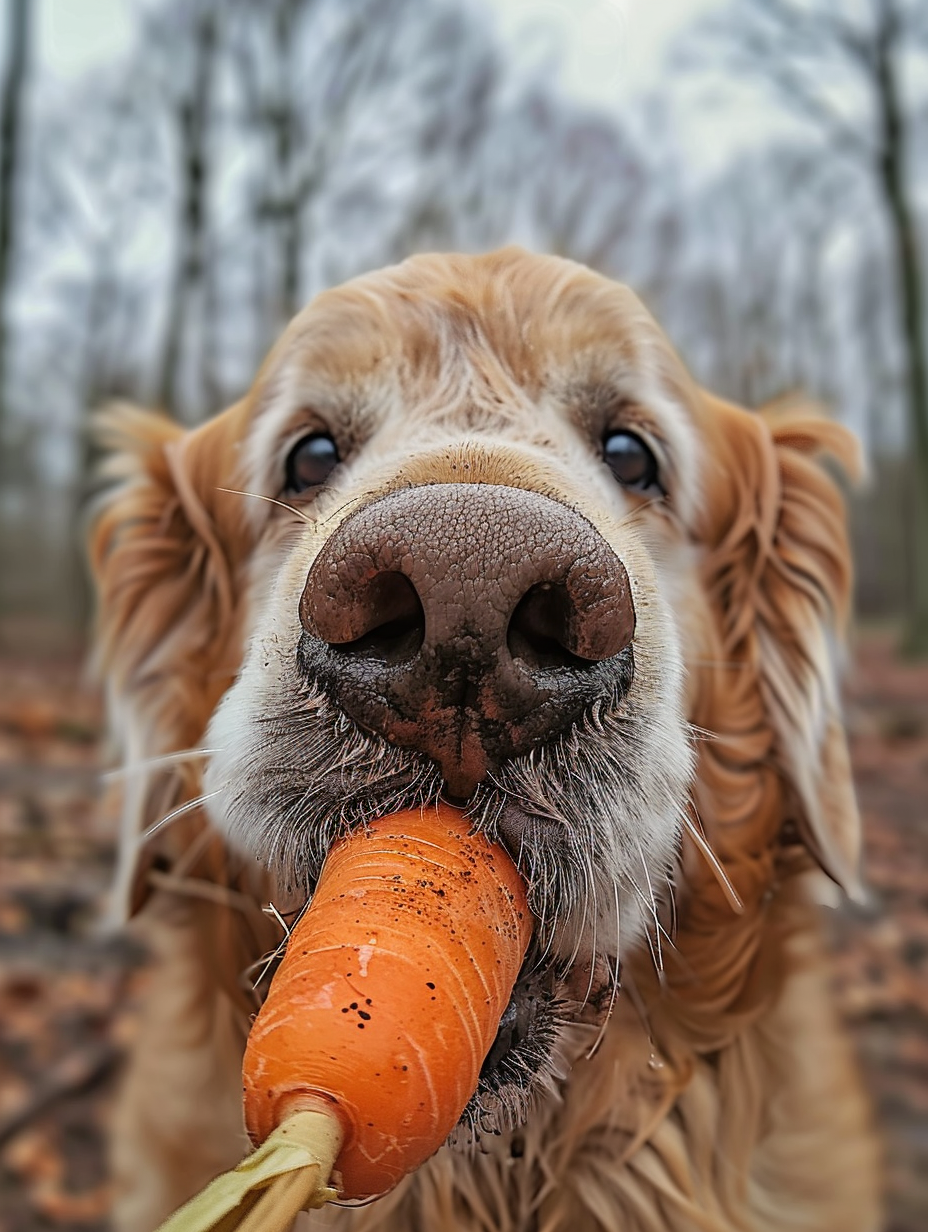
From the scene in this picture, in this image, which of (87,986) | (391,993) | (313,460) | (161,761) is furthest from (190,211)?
(391,993)

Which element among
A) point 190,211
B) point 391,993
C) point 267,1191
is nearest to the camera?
point 267,1191

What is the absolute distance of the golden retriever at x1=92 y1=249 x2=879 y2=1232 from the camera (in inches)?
48.1

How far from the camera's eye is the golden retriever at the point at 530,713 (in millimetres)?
1222

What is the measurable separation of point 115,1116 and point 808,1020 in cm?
226

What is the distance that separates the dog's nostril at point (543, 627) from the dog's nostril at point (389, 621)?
129 mm

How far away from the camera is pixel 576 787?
51.8 inches

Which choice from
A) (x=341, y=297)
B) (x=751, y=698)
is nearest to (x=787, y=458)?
(x=751, y=698)

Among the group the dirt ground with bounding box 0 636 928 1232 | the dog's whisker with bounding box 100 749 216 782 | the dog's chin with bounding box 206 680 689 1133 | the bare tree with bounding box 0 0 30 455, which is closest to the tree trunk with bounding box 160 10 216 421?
the bare tree with bounding box 0 0 30 455

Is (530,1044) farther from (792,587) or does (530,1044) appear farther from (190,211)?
(190,211)

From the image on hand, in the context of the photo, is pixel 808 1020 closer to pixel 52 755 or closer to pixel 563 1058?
pixel 563 1058

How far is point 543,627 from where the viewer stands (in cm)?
121

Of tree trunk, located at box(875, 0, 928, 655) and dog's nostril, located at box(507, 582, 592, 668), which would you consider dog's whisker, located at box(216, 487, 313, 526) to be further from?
tree trunk, located at box(875, 0, 928, 655)

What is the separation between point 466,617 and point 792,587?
152 cm

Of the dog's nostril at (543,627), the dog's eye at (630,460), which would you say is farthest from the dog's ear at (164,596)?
the dog's nostril at (543,627)
